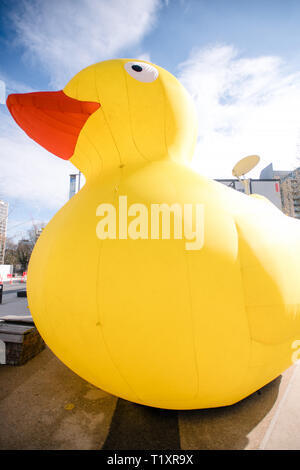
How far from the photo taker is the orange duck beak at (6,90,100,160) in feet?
7.78

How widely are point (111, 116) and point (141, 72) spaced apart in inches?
24.8

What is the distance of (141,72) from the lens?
103 inches

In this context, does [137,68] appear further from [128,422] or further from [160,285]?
[128,422]

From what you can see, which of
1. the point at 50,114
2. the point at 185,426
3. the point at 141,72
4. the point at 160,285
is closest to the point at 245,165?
the point at 141,72

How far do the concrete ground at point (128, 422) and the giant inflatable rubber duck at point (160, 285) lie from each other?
1.14ft

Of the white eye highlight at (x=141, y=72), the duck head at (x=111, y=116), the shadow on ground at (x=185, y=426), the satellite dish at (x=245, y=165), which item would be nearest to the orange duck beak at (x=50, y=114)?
the duck head at (x=111, y=116)

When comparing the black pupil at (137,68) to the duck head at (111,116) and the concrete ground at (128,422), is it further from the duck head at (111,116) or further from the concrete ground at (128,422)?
the concrete ground at (128,422)

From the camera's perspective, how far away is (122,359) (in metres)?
1.80

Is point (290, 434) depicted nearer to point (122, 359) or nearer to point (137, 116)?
point (122, 359)

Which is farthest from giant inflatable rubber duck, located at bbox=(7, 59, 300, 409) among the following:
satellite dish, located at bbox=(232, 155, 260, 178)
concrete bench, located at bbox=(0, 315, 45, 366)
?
satellite dish, located at bbox=(232, 155, 260, 178)

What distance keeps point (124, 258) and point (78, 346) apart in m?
0.85

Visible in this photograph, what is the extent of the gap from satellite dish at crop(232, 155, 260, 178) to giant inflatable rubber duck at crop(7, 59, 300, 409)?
206 cm
